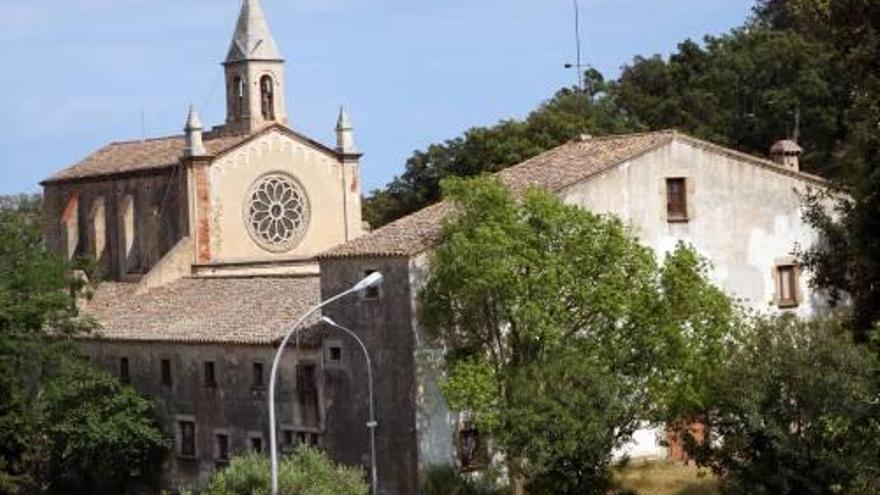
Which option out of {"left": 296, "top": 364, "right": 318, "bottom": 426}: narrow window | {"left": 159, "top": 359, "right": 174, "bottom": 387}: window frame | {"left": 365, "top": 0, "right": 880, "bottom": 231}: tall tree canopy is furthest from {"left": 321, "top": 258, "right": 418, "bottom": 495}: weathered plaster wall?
{"left": 365, "top": 0, "right": 880, "bottom": 231}: tall tree canopy

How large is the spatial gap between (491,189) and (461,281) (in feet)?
7.37

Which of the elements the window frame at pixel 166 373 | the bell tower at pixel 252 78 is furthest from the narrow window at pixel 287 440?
the bell tower at pixel 252 78

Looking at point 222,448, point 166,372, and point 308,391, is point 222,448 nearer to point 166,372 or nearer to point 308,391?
point 166,372

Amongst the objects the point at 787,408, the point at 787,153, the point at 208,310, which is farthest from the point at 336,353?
the point at 787,153

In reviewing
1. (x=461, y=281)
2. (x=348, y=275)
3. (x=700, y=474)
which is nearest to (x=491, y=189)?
(x=461, y=281)

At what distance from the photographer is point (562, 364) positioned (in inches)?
1615

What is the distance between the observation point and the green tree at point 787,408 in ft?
116

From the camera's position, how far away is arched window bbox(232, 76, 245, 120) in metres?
74.2

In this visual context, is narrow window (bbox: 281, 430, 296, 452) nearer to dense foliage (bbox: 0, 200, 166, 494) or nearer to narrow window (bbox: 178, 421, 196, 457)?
narrow window (bbox: 178, 421, 196, 457)

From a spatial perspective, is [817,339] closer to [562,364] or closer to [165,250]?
[562,364]

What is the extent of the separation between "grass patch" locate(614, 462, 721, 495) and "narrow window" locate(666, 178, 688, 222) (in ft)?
21.7

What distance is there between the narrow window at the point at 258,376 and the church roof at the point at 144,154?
18.2 meters

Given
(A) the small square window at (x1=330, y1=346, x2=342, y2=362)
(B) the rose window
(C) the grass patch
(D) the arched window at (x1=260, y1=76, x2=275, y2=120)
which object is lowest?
(C) the grass patch

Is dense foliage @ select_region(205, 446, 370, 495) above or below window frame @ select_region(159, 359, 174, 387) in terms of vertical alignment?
below
